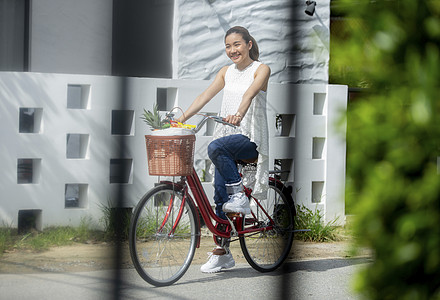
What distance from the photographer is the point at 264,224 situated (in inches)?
163

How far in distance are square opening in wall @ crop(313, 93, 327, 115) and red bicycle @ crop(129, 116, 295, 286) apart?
1491 mm

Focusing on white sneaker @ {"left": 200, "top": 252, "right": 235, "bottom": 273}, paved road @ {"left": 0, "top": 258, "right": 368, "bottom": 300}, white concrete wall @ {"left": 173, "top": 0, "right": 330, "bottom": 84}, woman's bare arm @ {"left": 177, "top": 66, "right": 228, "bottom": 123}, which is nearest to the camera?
paved road @ {"left": 0, "top": 258, "right": 368, "bottom": 300}

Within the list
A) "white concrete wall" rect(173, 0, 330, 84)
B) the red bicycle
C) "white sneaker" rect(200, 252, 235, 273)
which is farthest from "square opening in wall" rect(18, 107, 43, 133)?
"white sneaker" rect(200, 252, 235, 273)

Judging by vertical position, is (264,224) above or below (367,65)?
below

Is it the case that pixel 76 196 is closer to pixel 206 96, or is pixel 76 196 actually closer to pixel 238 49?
pixel 206 96

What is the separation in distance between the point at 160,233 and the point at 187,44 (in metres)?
2.22

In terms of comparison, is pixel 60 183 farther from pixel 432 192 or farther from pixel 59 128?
pixel 432 192

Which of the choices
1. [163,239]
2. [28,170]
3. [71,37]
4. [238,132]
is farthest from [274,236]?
[71,37]

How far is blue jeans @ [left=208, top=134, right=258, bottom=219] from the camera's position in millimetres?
3805

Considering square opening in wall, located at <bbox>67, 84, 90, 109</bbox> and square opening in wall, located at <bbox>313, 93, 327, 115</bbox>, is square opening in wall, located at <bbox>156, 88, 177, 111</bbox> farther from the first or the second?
square opening in wall, located at <bbox>313, 93, 327, 115</bbox>

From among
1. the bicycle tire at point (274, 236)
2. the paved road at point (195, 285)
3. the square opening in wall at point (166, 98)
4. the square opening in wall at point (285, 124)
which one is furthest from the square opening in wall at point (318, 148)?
the paved road at point (195, 285)

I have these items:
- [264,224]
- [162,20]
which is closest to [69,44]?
[162,20]

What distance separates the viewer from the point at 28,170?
514 centimetres

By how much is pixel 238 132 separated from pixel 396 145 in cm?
301
